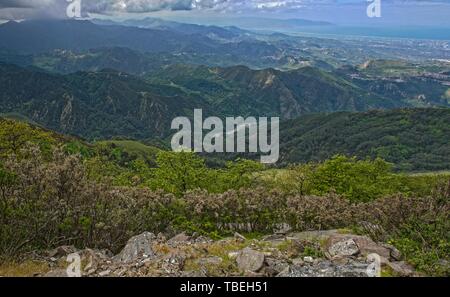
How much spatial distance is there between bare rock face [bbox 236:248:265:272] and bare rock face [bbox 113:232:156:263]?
168 inches

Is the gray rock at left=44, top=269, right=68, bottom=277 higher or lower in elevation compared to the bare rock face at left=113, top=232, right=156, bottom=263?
higher

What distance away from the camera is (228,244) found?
18828mm

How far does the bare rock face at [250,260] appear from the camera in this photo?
15172 mm

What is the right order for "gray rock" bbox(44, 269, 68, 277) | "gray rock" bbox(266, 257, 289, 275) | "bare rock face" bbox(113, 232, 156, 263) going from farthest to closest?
"bare rock face" bbox(113, 232, 156, 263) < "gray rock" bbox(44, 269, 68, 277) < "gray rock" bbox(266, 257, 289, 275)

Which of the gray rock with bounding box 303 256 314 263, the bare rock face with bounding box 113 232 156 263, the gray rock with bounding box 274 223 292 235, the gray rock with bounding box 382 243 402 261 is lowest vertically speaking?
the gray rock with bounding box 274 223 292 235

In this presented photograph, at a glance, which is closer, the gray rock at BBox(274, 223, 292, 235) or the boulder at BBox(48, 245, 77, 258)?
the boulder at BBox(48, 245, 77, 258)

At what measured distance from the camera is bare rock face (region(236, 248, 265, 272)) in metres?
15.2

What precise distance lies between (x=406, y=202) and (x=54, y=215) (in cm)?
1913

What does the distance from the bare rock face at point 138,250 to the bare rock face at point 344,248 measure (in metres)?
7.80

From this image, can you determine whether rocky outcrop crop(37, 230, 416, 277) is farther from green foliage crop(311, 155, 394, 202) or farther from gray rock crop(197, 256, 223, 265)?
green foliage crop(311, 155, 394, 202)

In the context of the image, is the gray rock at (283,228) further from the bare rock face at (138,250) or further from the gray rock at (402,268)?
the gray rock at (402,268)

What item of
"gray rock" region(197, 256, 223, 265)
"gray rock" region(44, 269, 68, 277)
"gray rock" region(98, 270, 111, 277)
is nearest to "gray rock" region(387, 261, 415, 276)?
"gray rock" region(197, 256, 223, 265)

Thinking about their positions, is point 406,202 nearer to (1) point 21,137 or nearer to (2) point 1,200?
(2) point 1,200
